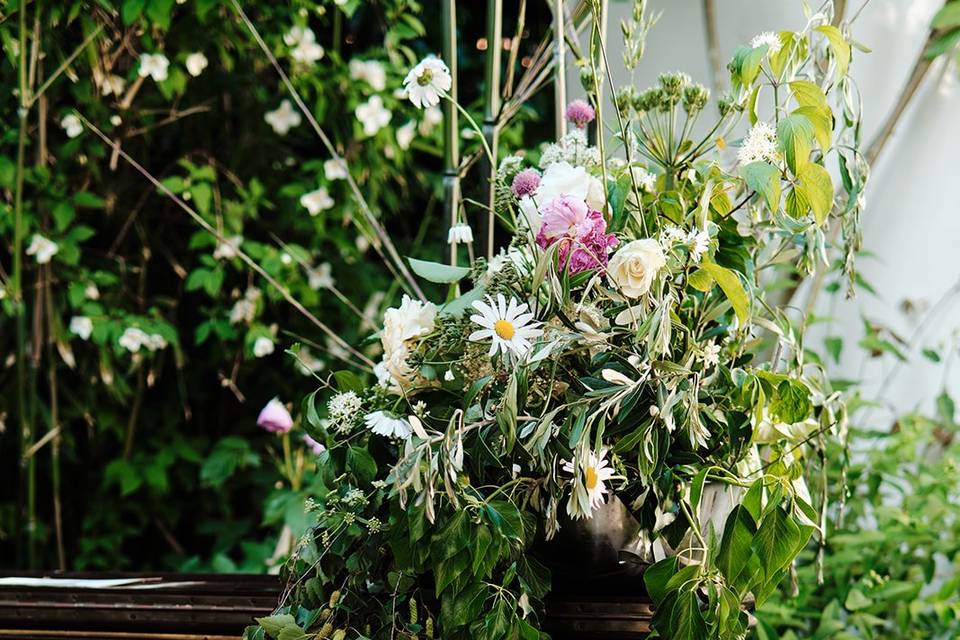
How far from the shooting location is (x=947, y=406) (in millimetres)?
1727

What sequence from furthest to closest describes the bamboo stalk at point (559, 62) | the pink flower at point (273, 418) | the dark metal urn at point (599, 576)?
the pink flower at point (273, 418), the bamboo stalk at point (559, 62), the dark metal urn at point (599, 576)

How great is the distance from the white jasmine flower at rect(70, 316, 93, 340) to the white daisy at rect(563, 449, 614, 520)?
136cm

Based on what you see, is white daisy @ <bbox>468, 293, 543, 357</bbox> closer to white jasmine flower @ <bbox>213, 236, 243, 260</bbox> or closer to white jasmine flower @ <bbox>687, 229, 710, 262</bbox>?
white jasmine flower @ <bbox>687, 229, 710, 262</bbox>

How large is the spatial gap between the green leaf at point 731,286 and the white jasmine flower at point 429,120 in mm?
1364

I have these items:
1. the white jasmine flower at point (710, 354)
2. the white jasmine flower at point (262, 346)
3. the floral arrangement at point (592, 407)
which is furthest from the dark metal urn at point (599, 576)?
the white jasmine flower at point (262, 346)

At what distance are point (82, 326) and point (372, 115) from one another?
0.69m

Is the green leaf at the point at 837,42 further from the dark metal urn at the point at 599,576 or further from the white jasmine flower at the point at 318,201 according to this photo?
the white jasmine flower at the point at 318,201

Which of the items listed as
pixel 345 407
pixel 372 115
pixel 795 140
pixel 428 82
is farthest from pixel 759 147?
pixel 372 115

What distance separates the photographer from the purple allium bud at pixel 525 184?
0.82m

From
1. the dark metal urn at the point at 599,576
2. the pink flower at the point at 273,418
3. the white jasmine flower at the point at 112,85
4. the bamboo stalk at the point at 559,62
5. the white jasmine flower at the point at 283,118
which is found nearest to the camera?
the dark metal urn at the point at 599,576

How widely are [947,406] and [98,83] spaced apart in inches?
66.6

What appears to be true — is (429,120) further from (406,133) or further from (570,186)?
(570,186)

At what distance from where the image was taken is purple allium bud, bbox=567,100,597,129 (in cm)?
86

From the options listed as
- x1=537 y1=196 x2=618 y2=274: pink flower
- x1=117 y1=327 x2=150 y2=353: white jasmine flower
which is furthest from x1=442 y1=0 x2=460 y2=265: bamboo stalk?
x1=117 y1=327 x2=150 y2=353: white jasmine flower
